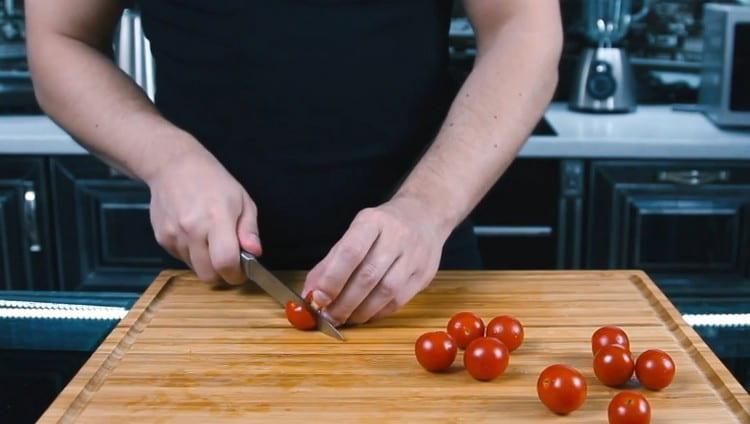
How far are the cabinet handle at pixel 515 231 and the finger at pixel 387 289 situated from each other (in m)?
1.14

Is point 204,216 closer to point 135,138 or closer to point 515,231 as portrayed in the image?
point 135,138

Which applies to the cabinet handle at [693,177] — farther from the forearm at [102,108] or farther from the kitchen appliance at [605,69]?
the forearm at [102,108]

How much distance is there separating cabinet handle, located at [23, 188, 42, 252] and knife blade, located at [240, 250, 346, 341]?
1223mm

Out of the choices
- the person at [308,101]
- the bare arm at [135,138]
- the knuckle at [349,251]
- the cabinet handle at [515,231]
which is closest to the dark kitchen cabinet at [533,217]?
the cabinet handle at [515,231]

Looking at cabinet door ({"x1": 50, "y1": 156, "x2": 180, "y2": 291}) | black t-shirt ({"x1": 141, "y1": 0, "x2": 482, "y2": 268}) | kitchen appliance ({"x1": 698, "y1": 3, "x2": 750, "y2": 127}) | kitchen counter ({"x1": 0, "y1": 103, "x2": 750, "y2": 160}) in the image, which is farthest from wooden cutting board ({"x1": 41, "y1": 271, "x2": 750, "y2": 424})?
kitchen appliance ({"x1": 698, "y1": 3, "x2": 750, "y2": 127})

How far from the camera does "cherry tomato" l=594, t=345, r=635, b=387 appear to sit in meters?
0.81

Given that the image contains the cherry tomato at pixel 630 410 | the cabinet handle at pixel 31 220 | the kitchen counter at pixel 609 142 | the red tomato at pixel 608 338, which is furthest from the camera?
the cabinet handle at pixel 31 220

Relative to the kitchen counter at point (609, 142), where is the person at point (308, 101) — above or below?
above

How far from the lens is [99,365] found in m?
0.86

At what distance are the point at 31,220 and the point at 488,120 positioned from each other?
135 centimetres

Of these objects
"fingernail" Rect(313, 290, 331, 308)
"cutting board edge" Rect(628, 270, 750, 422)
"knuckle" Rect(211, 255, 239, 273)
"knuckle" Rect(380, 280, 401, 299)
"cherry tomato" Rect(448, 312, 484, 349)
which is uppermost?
"knuckle" Rect(211, 255, 239, 273)

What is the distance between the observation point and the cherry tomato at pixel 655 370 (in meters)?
0.81

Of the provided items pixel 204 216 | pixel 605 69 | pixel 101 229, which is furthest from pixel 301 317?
pixel 605 69

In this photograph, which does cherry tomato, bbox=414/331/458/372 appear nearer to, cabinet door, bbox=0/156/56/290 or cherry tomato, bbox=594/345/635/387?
cherry tomato, bbox=594/345/635/387
